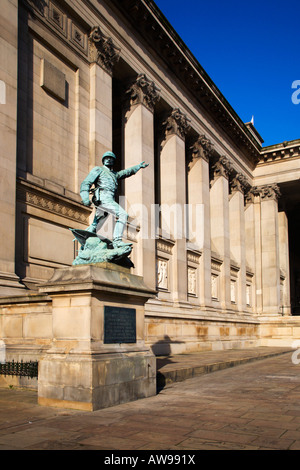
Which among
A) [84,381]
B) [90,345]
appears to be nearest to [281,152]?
[90,345]

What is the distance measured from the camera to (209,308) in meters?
29.6

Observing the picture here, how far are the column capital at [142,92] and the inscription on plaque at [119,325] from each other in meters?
16.6

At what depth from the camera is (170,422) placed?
7.52 m

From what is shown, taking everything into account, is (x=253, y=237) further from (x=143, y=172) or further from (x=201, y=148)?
(x=143, y=172)

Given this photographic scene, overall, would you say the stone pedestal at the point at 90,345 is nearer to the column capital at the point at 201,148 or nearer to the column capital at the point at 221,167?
the column capital at the point at 201,148

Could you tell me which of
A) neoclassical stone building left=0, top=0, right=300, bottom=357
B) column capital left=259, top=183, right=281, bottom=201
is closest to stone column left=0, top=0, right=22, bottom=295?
neoclassical stone building left=0, top=0, right=300, bottom=357

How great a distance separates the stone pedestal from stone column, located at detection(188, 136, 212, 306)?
65.3 feet

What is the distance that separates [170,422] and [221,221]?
26746 mm

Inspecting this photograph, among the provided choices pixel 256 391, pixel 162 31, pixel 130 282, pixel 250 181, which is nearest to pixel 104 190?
pixel 130 282

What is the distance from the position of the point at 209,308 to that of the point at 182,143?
34.2ft

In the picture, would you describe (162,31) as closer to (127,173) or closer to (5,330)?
(127,173)

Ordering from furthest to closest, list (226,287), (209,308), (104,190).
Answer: (226,287) → (209,308) → (104,190)

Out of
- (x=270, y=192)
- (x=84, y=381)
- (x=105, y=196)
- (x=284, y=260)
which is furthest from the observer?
(x=284, y=260)

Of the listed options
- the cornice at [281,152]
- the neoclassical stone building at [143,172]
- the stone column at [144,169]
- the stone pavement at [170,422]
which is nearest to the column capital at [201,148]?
the neoclassical stone building at [143,172]
